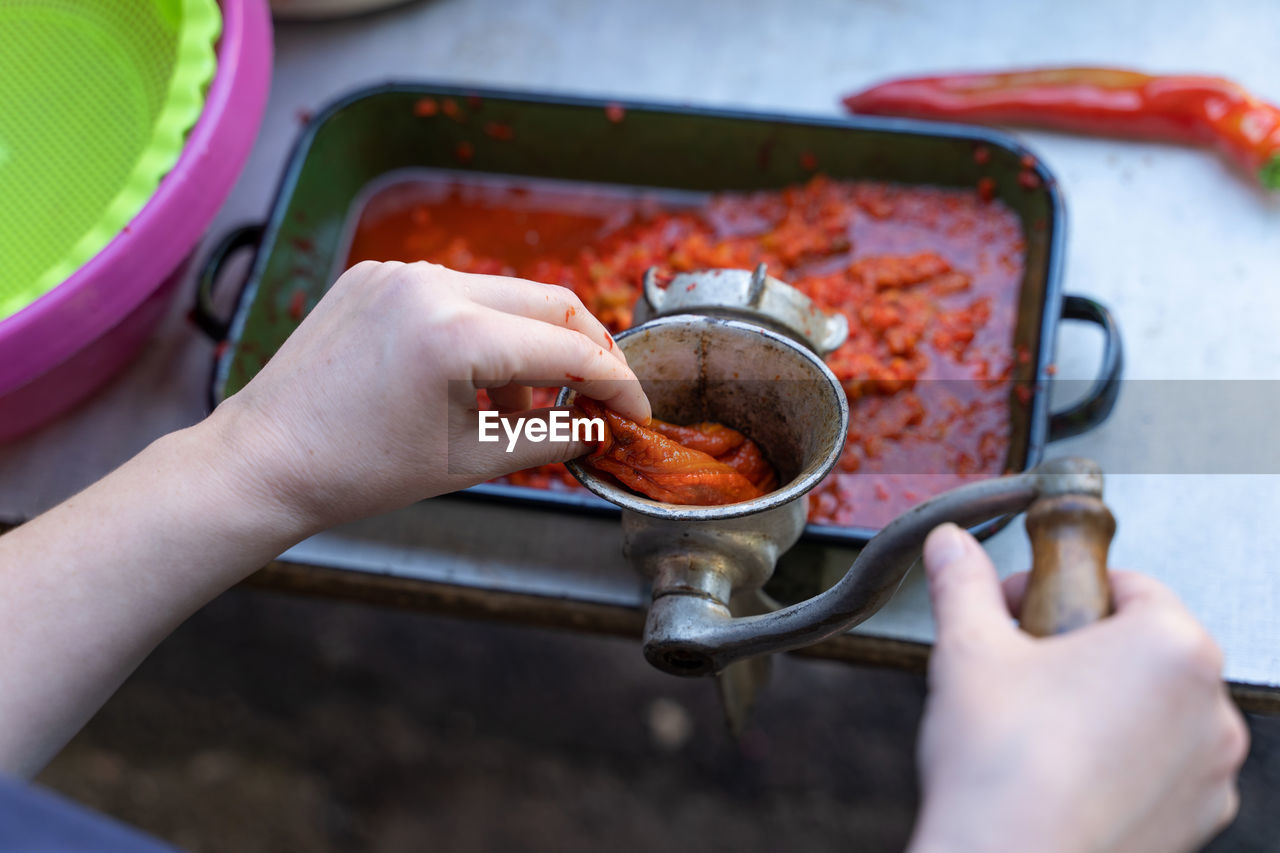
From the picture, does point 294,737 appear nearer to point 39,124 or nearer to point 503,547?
point 503,547

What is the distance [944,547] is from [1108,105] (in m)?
1.19

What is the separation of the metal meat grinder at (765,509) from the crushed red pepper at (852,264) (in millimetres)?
A: 234

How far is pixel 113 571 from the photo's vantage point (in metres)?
0.85

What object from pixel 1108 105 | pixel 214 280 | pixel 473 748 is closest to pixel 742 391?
pixel 214 280

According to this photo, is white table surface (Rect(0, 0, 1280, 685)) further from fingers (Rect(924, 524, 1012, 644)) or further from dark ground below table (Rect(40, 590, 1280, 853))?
dark ground below table (Rect(40, 590, 1280, 853))

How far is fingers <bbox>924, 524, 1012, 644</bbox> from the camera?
62 cm

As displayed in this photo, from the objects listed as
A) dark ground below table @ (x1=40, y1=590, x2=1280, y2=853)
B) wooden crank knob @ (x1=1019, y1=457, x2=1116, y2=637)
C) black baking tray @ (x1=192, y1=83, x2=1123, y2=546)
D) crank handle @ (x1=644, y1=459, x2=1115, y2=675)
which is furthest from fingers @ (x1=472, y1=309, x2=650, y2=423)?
dark ground below table @ (x1=40, y1=590, x2=1280, y2=853)

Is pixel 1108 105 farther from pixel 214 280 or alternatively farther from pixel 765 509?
pixel 214 280

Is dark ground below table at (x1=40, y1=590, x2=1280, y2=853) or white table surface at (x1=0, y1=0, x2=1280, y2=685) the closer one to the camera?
white table surface at (x1=0, y1=0, x2=1280, y2=685)

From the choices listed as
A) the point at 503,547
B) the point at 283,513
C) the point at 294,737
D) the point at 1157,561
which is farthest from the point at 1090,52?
the point at 294,737

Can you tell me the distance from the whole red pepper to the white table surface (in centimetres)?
4

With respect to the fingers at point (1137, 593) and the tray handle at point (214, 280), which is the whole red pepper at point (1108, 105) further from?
the fingers at point (1137, 593)

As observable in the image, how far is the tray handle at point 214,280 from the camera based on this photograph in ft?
4.31

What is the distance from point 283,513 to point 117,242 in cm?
47
